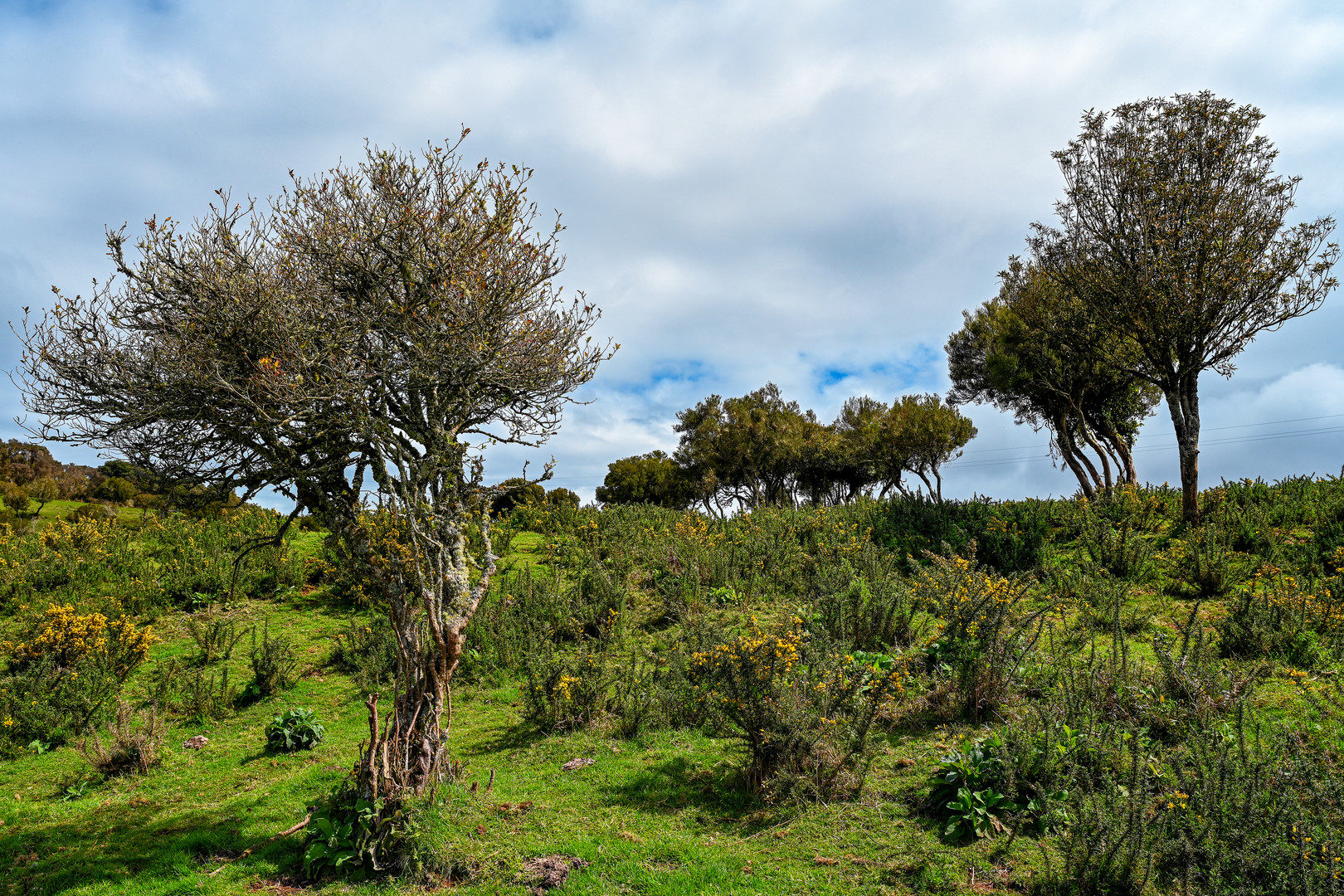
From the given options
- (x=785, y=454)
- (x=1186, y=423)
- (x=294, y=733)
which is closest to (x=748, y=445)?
(x=785, y=454)

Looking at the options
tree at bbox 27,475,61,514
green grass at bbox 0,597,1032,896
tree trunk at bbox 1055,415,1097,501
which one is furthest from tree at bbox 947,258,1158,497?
tree at bbox 27,475,61,514

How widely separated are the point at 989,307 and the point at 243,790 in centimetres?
3274

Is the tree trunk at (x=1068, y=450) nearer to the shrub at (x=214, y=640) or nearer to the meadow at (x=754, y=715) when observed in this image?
the meadow at (x=754, y=715)

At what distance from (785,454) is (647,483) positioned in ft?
36.2

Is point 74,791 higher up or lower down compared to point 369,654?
lower down

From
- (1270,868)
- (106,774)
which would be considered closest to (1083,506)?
(1270,868)

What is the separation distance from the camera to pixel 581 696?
936 cm

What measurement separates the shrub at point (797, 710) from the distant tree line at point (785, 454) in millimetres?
30049

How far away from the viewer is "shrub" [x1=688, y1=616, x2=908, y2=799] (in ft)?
22.3

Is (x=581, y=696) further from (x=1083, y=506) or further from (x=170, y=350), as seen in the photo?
(x=1083, y=506)

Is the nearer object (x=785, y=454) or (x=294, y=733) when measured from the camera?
(x=294, y=733)

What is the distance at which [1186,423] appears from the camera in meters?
16.2

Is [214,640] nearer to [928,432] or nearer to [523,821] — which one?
[523,821]

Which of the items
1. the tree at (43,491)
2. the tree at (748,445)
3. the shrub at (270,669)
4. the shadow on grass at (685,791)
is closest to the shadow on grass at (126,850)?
the shadow on grass at (685,791)
